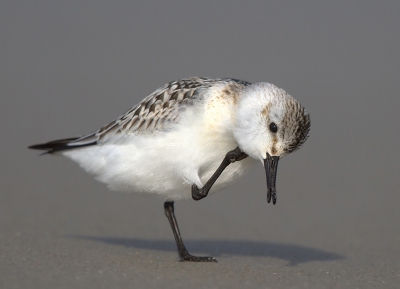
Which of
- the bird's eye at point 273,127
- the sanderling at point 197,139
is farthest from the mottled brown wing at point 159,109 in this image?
the bird's eye at point 273,127

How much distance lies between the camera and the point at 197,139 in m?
5.86

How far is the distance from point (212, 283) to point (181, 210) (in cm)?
350

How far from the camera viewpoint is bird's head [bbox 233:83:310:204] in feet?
18.2

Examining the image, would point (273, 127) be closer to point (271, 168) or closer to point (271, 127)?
point (271, 127)

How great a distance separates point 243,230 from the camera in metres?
8.12

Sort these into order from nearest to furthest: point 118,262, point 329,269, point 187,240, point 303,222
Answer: point 118,262, point 329,269, point 187,240, point 303,222

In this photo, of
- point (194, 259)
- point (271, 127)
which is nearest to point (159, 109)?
point (271, 127)

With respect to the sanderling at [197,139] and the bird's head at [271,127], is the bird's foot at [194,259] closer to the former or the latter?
the sanderling at [197,139]

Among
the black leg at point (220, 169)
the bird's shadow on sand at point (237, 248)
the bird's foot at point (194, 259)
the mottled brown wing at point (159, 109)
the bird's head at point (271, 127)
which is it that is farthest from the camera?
the bird's shadow on sand at point (237, 248)

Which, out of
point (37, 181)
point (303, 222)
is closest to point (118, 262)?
point (303, 222)

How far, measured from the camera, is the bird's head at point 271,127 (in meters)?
5.54

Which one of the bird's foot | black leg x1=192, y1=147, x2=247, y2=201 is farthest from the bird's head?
the bird's foot

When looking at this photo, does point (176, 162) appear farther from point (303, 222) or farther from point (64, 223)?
point (303, 222)

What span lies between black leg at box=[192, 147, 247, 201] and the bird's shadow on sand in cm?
113
